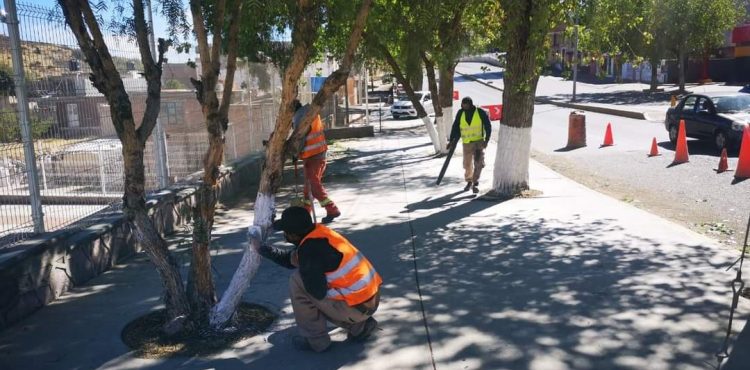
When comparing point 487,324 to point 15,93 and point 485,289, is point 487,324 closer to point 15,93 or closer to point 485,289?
point 485,289

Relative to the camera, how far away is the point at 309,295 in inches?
173

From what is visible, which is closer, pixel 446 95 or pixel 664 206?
pixel 664 206

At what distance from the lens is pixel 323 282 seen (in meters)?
4.20

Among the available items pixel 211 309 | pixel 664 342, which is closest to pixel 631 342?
pixel 664 342

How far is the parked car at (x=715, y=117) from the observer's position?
45.8ft

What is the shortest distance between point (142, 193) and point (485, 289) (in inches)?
117

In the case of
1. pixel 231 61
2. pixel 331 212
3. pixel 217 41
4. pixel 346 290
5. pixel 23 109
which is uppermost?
pixel 217 41

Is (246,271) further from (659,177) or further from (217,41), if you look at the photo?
(659,177)

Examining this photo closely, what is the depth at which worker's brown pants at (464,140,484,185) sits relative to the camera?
10062mm

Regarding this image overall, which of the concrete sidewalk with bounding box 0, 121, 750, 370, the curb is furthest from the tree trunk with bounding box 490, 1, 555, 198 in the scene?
the curb

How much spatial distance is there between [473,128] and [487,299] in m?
5.16

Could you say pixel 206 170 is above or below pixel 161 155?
above

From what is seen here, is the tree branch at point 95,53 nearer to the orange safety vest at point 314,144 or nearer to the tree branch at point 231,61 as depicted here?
the tree branch at point 231,61

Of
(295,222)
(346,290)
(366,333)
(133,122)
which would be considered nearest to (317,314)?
(346,290)
